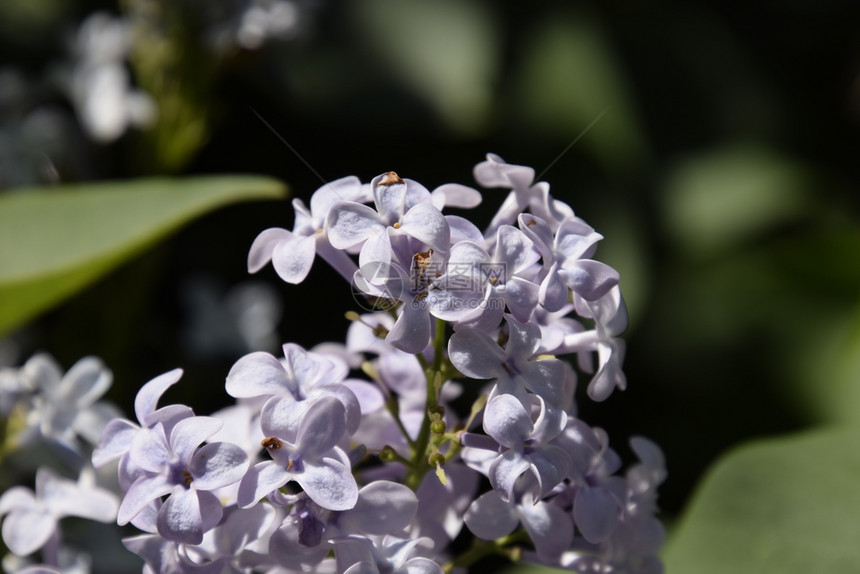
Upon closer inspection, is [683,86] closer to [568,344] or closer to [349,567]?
[568,344]

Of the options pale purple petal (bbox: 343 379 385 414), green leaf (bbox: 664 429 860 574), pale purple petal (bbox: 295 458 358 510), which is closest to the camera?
pale purple petal (bbox: 295 458 358 510)

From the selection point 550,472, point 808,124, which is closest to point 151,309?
point 550,472

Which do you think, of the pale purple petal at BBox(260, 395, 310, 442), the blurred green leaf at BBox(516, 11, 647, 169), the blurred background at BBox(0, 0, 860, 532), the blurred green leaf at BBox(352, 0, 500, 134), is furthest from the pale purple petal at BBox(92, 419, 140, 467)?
the blurred green leaf at BBox(516, 11, 647, 169)

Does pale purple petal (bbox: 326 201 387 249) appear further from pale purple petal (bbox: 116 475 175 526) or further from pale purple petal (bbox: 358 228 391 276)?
pale purple petal (bbox: 116 475 175 526)

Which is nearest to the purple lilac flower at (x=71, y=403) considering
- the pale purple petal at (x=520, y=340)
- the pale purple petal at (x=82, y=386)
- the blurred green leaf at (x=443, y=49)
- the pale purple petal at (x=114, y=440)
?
the pale purple petal at (x=82, y=386)

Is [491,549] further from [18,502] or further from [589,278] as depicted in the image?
[18,502]
